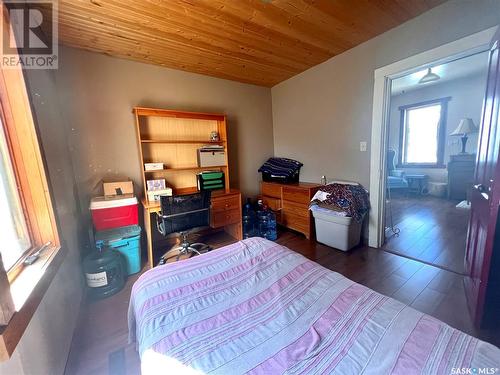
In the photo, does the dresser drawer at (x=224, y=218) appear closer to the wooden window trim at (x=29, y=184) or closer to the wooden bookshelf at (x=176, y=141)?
the wooden bookshelf at (x=176, y=141)

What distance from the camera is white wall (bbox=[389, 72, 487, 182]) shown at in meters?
4.16

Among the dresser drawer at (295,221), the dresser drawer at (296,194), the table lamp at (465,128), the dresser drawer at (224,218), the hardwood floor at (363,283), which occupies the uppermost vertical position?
the table lamp at (465,128)

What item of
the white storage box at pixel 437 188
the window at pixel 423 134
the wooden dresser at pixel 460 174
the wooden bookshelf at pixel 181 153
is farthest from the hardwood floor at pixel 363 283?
the window at pixel 423 134

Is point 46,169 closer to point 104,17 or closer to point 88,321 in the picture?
point 88,321

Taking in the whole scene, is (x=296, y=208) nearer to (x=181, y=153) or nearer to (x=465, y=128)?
(x=181, y=153)

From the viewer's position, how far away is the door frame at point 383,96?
173 centimetres

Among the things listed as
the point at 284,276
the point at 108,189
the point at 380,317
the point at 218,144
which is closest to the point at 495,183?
the point at 380,317

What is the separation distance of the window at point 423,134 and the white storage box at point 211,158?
509 centimetres

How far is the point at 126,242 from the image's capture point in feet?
6.95

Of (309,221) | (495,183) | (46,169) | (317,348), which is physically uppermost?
(46,169)

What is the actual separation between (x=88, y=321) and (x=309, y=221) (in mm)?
2475

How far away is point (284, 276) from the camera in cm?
112

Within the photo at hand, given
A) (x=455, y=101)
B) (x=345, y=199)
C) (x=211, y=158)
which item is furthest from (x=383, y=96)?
(x=455, y=101)

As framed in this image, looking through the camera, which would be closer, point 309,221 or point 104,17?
point 104,17
